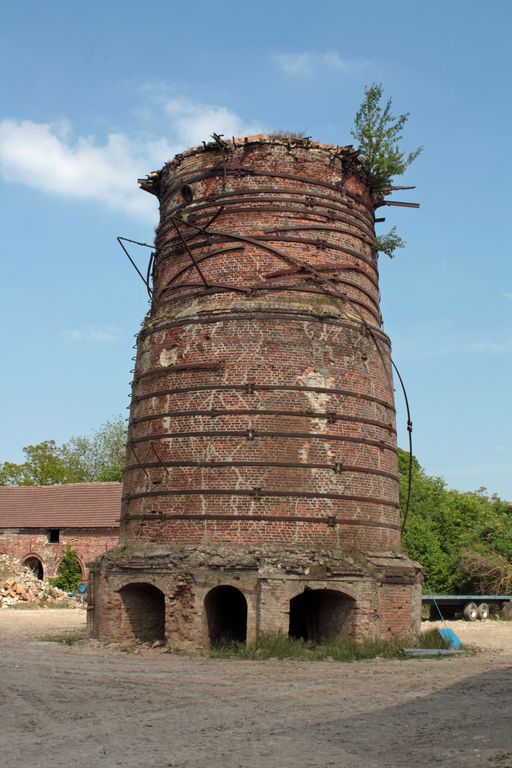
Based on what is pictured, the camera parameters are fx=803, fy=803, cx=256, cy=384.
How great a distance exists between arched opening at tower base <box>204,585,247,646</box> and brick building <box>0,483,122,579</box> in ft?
70.5

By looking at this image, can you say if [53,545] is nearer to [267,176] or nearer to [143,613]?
[143,613]

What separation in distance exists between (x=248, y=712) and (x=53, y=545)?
3159 centimetres

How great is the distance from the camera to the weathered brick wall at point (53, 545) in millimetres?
38625

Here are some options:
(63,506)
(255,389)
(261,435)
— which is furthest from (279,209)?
(63,506)

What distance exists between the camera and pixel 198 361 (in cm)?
1731

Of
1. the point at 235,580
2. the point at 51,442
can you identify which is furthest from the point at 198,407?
the point at 51,442

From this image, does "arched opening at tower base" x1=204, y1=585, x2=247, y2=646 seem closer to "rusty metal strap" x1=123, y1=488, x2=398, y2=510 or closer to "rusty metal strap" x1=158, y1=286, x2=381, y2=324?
"rusty metal strap" x1=123, y1=488, x2=398, y2=510

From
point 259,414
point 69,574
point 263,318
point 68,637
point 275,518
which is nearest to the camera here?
point 275,518

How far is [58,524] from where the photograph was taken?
131 ft

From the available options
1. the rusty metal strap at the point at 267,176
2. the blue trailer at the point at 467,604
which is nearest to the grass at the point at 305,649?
the rusty metal strap at the point at 267,176

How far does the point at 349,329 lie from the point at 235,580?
607 cm

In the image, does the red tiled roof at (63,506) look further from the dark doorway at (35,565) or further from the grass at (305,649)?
the grass at (305,649)

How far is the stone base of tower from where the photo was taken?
50.3 ft

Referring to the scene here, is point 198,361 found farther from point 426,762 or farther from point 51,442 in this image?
point 51,442
